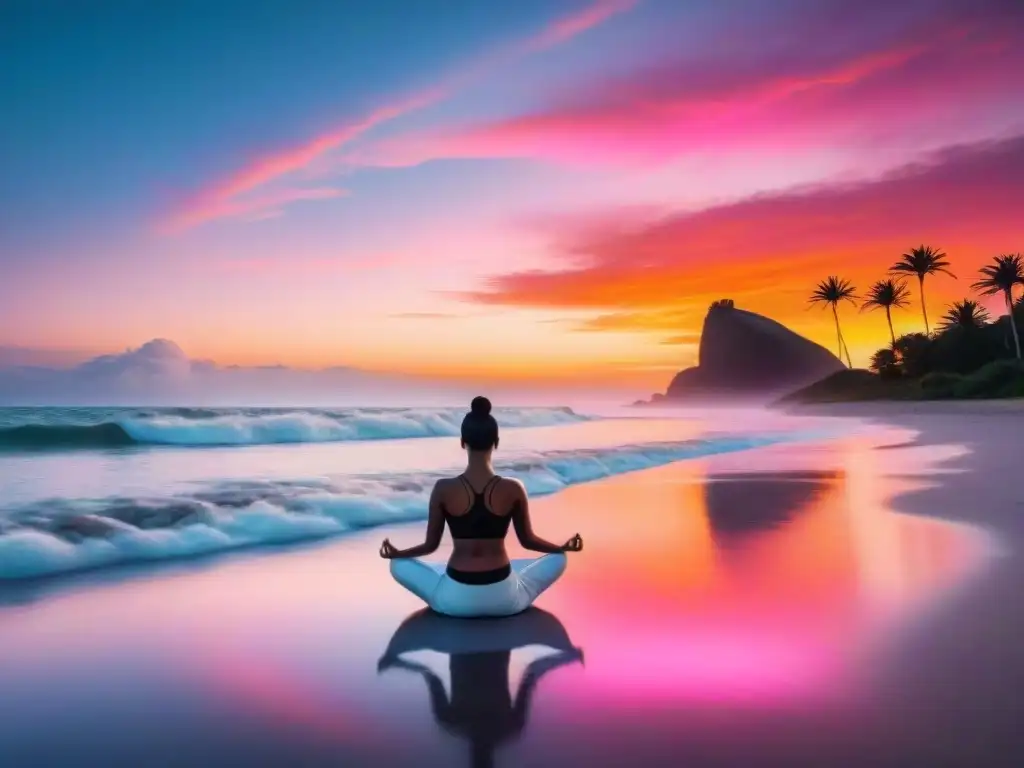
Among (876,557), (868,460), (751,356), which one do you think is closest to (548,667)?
(876,557)

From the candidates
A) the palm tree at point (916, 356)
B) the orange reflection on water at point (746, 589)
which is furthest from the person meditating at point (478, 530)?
the palm tree at point (916, 356)

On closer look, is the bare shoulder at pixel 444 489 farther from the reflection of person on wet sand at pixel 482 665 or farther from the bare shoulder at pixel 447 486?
the reflection of person on wet sand at pixel 482 665

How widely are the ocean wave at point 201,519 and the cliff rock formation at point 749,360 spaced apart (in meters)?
165

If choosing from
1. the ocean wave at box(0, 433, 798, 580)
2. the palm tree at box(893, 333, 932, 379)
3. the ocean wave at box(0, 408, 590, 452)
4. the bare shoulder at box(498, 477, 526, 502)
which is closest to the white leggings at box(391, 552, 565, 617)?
the bare shoulder at box(498, 477, 526, 502)

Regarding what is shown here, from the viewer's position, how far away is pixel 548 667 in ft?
15.6

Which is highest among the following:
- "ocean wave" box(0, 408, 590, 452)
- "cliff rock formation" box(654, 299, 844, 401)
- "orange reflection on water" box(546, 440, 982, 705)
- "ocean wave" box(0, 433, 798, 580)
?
"cliff rock formation" box(654, 299, 844, 401)

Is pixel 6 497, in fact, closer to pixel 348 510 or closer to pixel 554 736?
pixel 348 510

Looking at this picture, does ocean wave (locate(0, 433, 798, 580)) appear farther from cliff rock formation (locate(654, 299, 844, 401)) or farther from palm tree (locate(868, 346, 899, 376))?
cliff rock formation (locate(654, 299, 844, 401))

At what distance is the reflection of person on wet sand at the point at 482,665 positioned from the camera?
3846 mm

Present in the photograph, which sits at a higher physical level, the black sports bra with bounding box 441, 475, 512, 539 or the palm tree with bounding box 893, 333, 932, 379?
the palm tree with bounding box 893, 333, 932, 379

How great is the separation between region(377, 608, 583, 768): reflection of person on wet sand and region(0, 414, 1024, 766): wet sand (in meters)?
0.02

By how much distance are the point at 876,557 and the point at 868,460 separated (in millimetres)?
12457

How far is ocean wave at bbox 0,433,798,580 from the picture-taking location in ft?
27.1

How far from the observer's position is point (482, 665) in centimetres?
479
